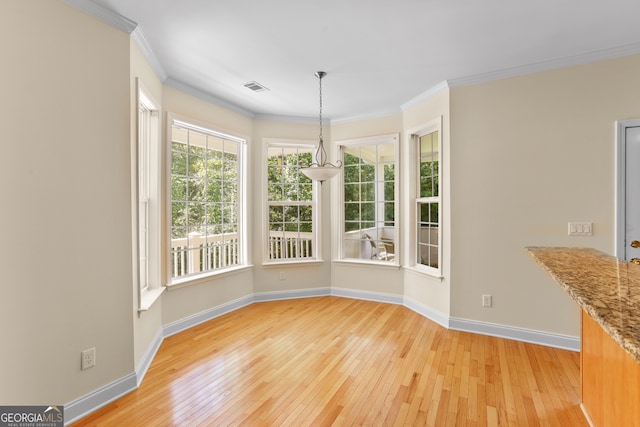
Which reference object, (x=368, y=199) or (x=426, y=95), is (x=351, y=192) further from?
(x=426, y=95)

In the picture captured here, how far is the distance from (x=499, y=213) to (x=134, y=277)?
135 inches

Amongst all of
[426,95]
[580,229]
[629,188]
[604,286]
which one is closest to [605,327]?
[604,286]

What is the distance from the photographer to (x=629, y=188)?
2.86 meters

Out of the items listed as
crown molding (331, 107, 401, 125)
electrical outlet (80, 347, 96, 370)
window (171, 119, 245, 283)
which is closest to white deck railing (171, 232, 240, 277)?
window (171, 119, 245, 283)

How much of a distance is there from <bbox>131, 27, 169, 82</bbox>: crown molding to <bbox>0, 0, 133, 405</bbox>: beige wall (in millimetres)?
158

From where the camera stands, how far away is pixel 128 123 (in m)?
2.42

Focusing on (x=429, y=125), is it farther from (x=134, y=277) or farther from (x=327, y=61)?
(x=134, y=277)

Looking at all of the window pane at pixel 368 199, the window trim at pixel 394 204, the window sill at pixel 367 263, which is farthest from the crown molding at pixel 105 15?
the window sill at pixel 367 263

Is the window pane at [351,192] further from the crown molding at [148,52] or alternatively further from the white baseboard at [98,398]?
the white baseboard at [98,398]

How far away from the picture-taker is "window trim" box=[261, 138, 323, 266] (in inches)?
185

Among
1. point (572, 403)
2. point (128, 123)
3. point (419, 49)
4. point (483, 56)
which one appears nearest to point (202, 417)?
point (128, 123)

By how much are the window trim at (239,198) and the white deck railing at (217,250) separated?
0.27ft

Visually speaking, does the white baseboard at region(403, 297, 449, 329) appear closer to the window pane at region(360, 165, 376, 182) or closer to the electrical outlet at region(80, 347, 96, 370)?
the window pane at region(360, 165, 376, 182)

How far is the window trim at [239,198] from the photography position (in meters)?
3.42
